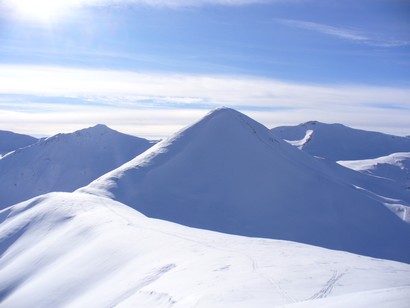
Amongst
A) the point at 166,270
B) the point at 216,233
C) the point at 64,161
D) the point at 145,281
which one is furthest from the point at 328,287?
the point at 64,161

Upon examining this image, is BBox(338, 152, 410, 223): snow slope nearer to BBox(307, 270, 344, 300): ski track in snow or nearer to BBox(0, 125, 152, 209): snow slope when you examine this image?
BBox(0, 125, 152, 209): snow slope

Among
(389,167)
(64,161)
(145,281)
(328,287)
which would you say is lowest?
(64,161)

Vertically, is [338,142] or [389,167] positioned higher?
[338,142]

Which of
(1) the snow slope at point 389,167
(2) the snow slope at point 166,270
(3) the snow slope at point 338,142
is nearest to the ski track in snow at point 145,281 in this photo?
(2) the snow slope at point 166,270

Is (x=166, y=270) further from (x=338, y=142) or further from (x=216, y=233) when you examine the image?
(x=338, y=142)

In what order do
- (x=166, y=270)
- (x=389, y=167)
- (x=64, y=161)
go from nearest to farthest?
(x=166, y=270), (x=389, y=167), (x=64, y=161)

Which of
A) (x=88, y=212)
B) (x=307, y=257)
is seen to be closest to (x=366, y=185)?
(x=88, y=212)
